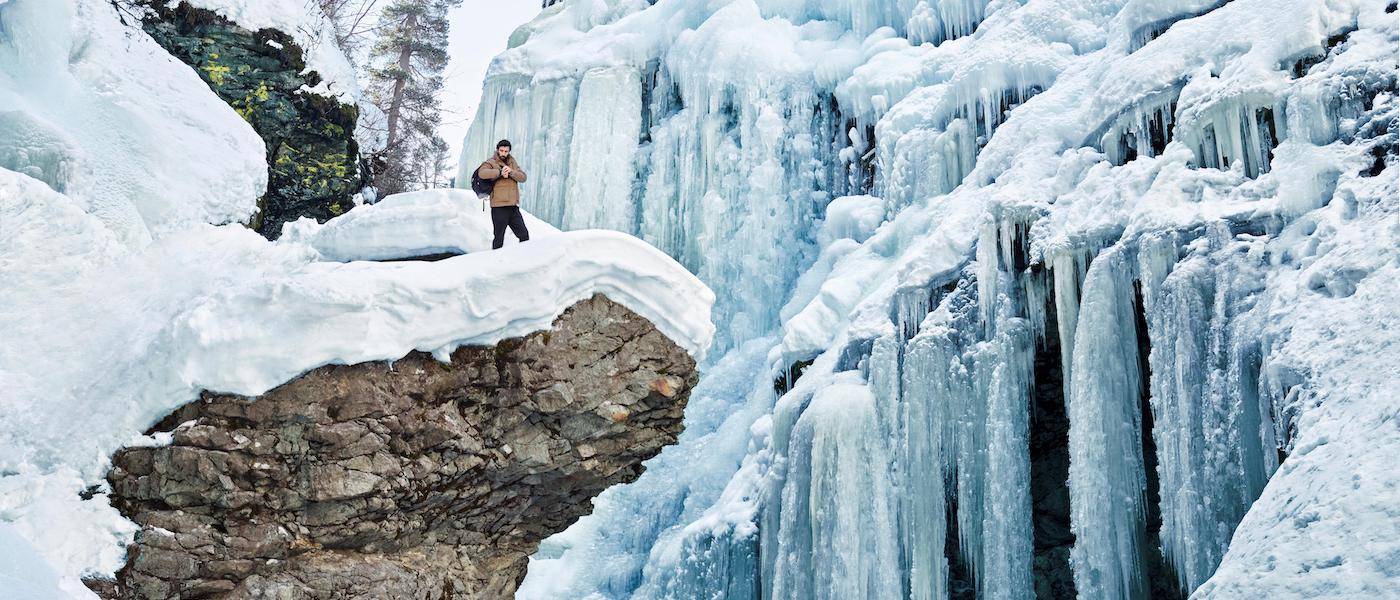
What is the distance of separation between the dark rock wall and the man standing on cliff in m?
6.09

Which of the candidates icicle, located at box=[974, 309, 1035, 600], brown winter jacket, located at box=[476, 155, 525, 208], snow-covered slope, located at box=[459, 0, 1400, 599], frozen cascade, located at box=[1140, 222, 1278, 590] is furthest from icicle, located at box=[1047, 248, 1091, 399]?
brown winter jacket, located at box=[476, 155, 525, 208]

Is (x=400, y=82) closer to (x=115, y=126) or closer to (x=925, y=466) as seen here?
(x=115, y=126)

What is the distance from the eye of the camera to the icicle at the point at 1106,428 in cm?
811

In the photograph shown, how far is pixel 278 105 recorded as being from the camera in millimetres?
14000

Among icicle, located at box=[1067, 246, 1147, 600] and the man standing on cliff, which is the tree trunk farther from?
icicle, located at box=[1067, 246, 1147, 600]

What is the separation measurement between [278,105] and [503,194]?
24.0 feet

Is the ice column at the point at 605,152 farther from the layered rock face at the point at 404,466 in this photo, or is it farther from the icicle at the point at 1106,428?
the icicle at the point at 1106,428

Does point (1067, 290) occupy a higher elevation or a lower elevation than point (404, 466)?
higher

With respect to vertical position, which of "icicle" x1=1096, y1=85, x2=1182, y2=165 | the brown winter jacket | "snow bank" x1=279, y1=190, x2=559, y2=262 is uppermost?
"icicle" x1=1096, y1=85, x2=1182, y2=165

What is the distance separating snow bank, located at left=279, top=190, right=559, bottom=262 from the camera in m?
8.17

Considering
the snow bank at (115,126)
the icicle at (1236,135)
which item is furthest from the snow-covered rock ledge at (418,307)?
the icicle at (1236,135)

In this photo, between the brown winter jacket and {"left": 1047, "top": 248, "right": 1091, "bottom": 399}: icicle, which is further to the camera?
{"left": 1047, "top": 248, "right": 1091, "bottom": 399}: icicle

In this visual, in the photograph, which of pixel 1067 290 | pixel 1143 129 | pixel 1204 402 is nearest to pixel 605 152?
pixel 1143 129

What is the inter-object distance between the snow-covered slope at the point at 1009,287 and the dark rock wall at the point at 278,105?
3662 mm
